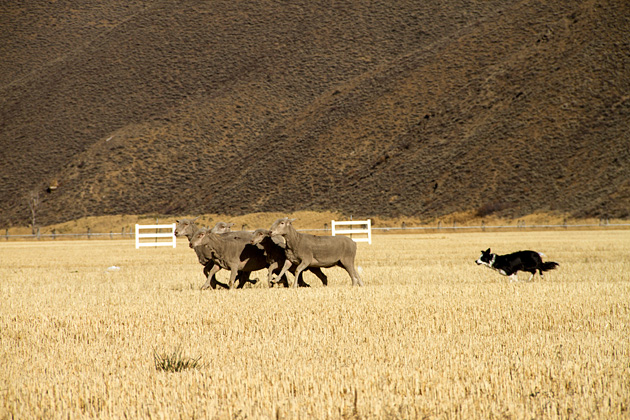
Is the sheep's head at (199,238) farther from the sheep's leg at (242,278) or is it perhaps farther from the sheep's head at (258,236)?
the sheep's leg at (242,278)

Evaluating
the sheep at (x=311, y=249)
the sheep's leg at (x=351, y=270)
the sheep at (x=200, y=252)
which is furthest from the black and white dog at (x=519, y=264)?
the sheep at (x=200, y=252)

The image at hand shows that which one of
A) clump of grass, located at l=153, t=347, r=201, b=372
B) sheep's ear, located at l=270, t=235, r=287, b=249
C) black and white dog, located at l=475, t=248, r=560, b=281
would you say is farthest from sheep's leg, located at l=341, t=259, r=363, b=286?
clump of grass, located at l=153, t=347, r=201, b=372

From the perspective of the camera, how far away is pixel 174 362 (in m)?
7.01

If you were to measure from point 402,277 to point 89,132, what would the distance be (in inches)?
3171

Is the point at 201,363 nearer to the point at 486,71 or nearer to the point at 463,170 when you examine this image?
the point at 463,170

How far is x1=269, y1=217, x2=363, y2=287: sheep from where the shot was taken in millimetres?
14438

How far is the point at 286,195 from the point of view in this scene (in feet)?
233

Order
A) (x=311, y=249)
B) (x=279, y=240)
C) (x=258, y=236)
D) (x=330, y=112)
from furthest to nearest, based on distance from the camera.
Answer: (x=330, y=112), (x=311, y=249), (x=258, y=236), (x=279, y=240)

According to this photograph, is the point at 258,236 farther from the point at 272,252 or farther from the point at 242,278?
the point at 242,278

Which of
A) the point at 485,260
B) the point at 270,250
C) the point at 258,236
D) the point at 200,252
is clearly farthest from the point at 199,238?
the point at 485,260

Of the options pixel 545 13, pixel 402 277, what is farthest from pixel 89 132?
pixel 402 277

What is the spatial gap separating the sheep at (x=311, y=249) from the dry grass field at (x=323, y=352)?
3.13ft

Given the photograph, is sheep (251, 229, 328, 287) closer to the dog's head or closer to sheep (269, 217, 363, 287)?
sheep (269, 217, 363, 287)

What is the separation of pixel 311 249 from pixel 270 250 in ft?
3.06
